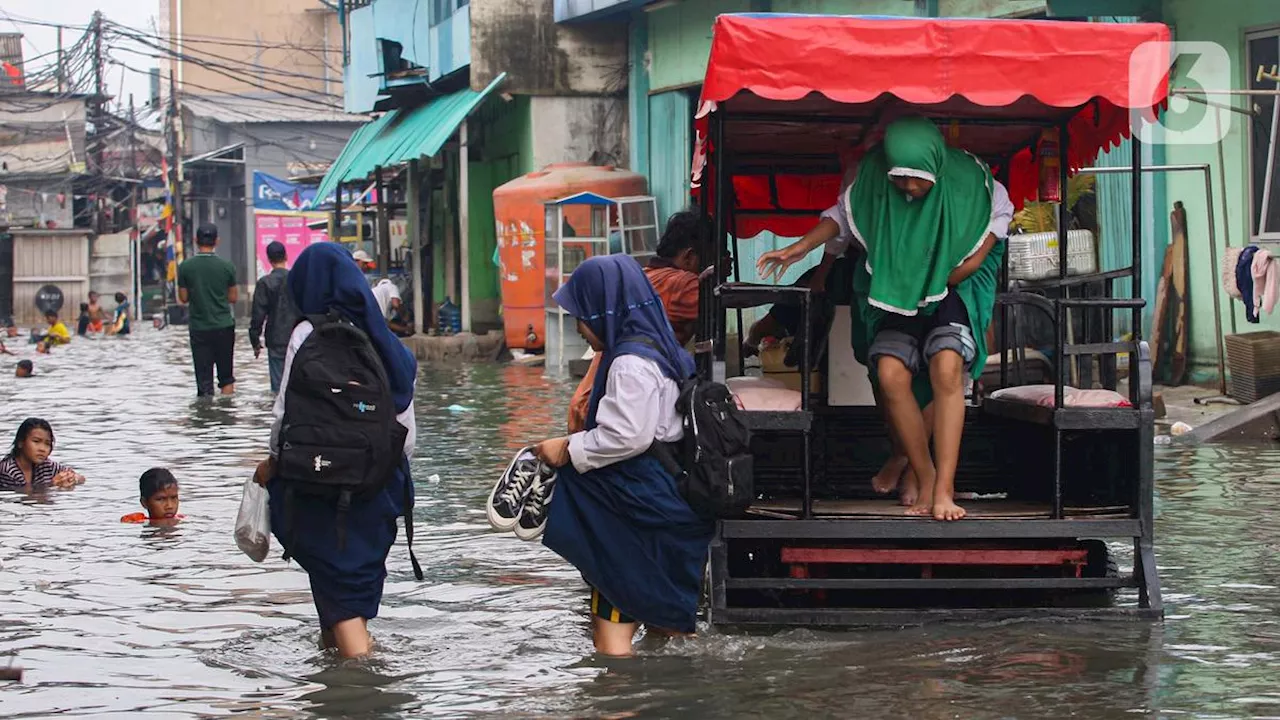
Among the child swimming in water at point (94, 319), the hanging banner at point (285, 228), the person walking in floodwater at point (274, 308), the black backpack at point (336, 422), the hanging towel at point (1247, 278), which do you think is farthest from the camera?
the hanging banner at point (285, 228)

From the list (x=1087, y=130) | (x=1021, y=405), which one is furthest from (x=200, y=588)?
(x=1087, y=130)

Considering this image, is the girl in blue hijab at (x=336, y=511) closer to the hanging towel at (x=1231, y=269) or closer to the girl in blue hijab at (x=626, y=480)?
the girl in blue hijab at (x=626, y=480)

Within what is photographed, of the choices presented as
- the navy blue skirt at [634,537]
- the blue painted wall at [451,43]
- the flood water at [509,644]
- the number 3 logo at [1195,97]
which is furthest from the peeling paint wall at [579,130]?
the navy blue skirt at [634,537]

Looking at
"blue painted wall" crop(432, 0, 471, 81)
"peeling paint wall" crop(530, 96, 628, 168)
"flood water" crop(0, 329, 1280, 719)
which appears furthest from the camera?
"blue painted wall" crop(432, 0, 471, 81)

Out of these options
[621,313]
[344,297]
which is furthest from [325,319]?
[621,313]

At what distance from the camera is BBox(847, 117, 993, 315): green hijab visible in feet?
21.7

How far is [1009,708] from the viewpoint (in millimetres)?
5445

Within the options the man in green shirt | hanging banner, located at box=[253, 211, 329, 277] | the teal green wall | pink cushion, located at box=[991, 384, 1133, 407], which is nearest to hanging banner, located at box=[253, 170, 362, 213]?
hanging banner, located at box=[253, 211, 329, 277]

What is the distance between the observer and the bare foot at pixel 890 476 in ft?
24.1

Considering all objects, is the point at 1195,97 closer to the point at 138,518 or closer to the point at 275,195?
the point at 138,518

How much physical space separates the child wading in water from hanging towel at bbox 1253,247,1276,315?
8.46 meters

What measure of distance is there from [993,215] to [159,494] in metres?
4.99

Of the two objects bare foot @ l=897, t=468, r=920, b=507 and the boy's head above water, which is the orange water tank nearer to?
the boy's head above water

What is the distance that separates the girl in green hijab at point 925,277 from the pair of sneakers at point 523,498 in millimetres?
1341
